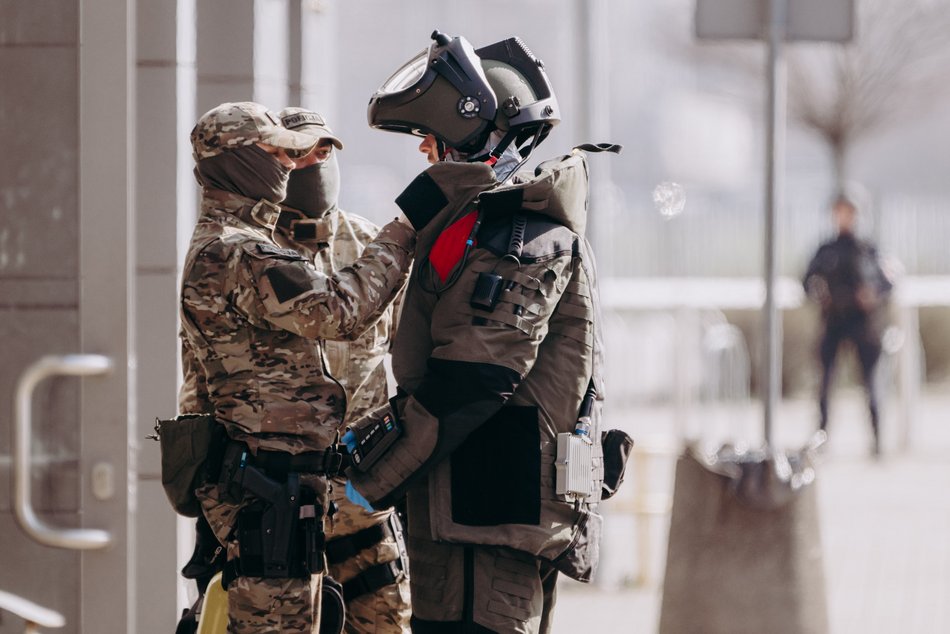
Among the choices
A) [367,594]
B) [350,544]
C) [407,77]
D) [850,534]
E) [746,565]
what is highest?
[407,77]

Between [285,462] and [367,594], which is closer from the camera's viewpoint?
[285,462]

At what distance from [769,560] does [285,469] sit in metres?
2.49

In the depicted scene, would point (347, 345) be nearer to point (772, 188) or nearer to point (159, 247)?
point (159, 247)

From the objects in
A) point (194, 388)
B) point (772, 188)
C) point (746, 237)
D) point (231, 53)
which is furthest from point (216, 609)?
point (746, 237)

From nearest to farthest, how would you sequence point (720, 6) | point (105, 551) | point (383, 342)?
1. point (105, 551)
2. point (383, 342)
3. point (720, 6)

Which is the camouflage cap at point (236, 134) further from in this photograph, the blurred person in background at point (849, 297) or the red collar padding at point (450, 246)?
the blurred person in background at point (849, 297)

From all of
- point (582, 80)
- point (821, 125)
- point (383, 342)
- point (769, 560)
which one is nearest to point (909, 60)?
point (821, 125)

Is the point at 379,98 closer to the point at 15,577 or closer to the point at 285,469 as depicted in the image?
the point at 285,469

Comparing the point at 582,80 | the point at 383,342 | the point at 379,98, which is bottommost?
the point at 383,342

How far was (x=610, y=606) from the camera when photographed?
763 cm

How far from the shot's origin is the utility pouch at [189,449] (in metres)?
4.16

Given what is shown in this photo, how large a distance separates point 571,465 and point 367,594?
3.35 ft

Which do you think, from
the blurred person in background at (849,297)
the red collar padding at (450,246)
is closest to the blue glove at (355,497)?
the red collar padding at (450,246)

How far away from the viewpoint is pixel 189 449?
416 cm
